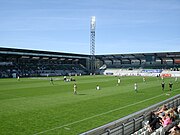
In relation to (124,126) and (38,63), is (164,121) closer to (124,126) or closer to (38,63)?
(124,126)

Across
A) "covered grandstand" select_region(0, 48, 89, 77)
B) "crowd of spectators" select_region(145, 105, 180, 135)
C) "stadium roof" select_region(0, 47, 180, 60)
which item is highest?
"stadium roof" select_region(0, 47, 180, 60)

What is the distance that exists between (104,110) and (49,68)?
270ft

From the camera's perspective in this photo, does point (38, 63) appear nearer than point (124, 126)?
No

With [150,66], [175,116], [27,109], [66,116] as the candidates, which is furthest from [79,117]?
[150,66]

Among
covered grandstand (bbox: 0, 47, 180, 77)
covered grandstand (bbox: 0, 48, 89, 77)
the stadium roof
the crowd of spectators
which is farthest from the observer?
covered grandstand (bbox: 0, 47, 180, 77)

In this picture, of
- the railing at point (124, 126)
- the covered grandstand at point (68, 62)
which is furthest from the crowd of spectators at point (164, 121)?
the covered grandstand at point (68, 62)

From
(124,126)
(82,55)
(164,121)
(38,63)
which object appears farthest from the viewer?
(82,55)

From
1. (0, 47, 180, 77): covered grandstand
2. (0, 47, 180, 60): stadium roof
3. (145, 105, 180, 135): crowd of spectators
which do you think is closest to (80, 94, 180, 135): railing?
(145, 105, 180, 135): crowd of spectators

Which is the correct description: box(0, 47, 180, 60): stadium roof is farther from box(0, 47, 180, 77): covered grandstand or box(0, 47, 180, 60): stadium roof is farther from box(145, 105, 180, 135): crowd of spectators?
box(145, 105, 180, 135): crowd of spectators

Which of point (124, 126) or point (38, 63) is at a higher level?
point (38, 63)

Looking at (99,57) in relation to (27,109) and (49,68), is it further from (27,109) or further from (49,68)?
(27,109)

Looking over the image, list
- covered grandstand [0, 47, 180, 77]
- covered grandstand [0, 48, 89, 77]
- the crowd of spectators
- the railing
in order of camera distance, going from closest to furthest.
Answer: the railing < the crowd of spectators < covered grandstand [0, 48, 89, 77] < covered grandstand [0, 47, 180, 77]

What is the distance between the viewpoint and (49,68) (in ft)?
324

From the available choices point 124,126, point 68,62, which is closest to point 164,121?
point 124,126
